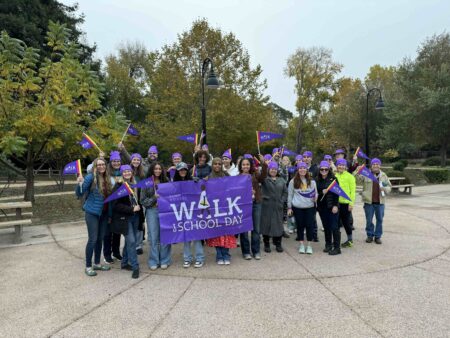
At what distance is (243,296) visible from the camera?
4504 millimetres

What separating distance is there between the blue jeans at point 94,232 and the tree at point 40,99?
5311mm

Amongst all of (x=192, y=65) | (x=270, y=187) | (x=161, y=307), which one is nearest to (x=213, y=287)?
(x=161, y=307)

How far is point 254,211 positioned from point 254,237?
46 centimetres

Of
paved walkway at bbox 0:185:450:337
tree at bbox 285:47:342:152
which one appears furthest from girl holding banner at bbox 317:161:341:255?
tree at bbox 285:47:342:152

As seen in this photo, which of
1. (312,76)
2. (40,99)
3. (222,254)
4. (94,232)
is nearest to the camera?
(94,232)

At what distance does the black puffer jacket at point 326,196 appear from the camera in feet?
20.7

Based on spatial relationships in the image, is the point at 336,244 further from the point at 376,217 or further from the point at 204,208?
the point at 204,208

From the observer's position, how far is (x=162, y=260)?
5781mm

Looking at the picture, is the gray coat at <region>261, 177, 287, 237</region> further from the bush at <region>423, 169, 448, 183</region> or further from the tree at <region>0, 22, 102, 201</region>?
the bush at <region>423, 169, 448, 183</region>

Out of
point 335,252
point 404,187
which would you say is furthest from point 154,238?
point 404,187

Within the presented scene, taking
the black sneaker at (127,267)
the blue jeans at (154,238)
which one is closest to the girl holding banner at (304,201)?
the blue jeans at (154,238)

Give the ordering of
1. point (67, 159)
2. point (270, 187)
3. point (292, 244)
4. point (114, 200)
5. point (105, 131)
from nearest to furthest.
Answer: point (114, 200) < point (270, 187) < point (292, 244) < point (105, 131) < point (67, 159)

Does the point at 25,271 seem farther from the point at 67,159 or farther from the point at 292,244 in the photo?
the point at 67,159

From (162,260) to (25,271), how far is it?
225 centimetres
